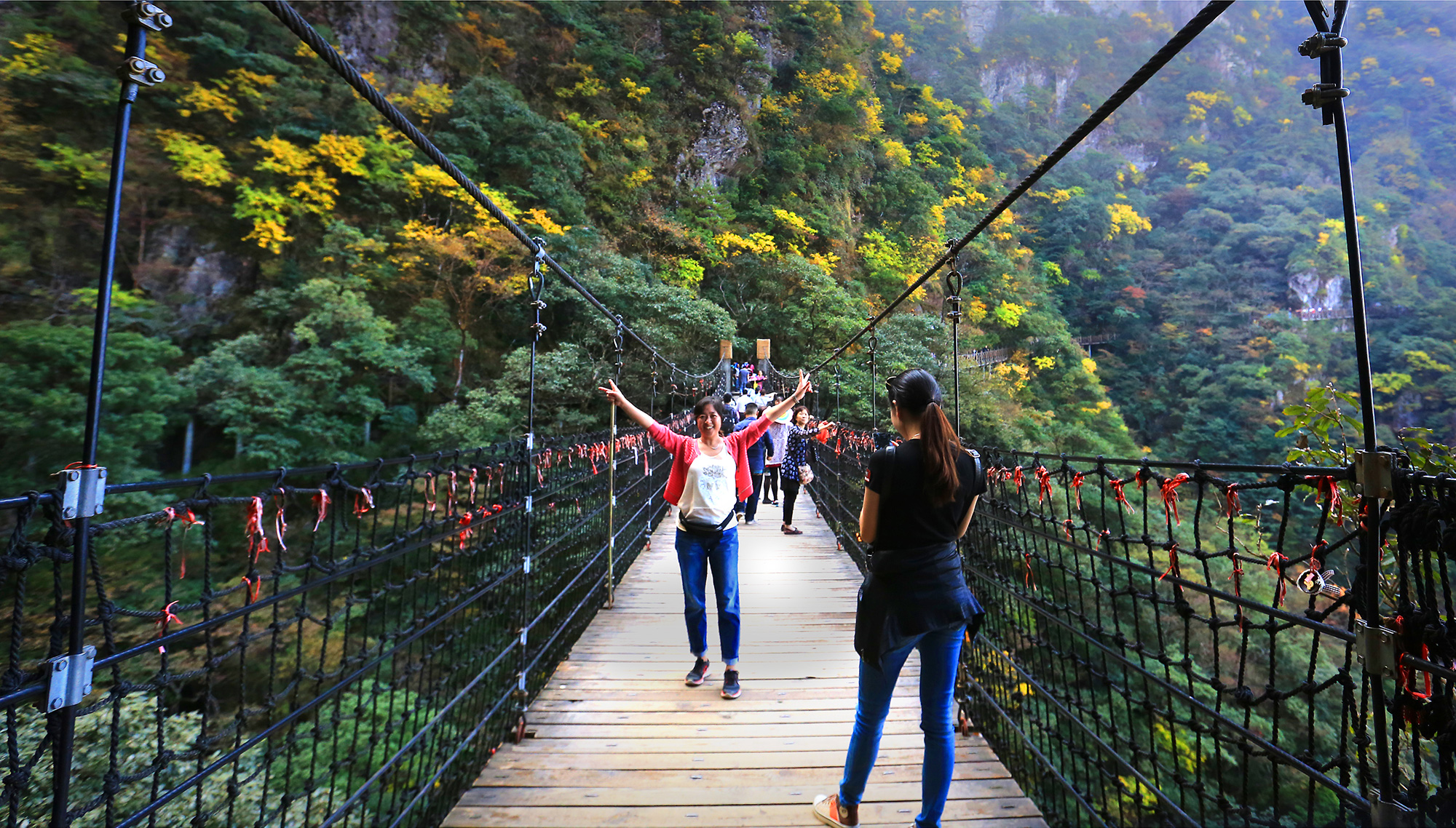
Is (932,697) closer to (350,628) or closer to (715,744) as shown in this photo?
(715,744)

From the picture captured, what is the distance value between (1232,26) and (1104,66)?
8.46m

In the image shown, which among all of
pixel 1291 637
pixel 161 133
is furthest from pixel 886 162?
pixel 161 133

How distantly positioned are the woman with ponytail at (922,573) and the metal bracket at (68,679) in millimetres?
1064

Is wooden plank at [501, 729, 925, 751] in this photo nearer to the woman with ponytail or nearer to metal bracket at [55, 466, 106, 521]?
the woman with ponytail

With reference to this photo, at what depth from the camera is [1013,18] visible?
29609 millimetres

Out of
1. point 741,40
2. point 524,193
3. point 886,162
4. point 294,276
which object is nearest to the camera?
point 294,276

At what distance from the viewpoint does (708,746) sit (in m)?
1.64

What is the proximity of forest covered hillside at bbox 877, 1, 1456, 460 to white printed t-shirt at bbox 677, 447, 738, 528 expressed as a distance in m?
12.3

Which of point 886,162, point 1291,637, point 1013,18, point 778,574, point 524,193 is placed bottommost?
point 1291,637

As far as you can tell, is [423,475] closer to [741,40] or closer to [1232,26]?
[741,40]

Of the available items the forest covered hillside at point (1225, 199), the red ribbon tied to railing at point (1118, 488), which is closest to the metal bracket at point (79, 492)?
the red ribbon tied to railing at point (1118, 488)

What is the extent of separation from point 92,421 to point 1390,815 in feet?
4.84

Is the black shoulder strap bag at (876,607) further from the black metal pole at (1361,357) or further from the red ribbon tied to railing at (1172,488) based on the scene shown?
the black metal pole at (1361,357)

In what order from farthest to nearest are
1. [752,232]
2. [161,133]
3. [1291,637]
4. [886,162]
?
[886,162]
[752,232]
[161,133]
[1291,637]
